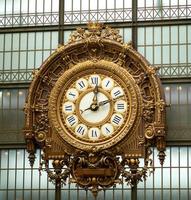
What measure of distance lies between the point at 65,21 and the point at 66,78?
204 cm

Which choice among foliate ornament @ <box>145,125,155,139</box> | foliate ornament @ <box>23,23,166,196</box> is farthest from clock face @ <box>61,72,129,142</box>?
foliate ornament @ <box>145,125,155,139</box>

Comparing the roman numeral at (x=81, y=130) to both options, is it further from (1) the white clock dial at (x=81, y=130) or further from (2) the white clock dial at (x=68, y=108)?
(2) the white clock dial at (x=68, y=108)

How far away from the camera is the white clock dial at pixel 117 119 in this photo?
89.6ft

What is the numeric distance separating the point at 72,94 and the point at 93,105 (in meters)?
0.79

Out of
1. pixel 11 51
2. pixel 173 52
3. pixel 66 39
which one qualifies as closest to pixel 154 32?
pixel 173 52

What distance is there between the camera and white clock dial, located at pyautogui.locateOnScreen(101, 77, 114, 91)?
27500 mm

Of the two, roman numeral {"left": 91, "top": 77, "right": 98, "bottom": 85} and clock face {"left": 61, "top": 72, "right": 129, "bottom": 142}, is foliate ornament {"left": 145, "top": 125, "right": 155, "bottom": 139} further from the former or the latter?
roman numeral {"left": 91, "top": 77, "right": 98, "bottom": 85}

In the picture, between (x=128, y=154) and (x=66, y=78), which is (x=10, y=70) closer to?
(x=66, y=78)

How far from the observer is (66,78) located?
27703 millimetres

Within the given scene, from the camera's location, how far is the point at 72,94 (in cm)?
2770

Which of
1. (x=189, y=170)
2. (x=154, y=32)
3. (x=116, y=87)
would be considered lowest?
(x=189, y=170)

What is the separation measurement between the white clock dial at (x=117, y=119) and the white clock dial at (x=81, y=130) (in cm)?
84

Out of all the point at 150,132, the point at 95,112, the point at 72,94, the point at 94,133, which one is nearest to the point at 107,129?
the point at 94,133

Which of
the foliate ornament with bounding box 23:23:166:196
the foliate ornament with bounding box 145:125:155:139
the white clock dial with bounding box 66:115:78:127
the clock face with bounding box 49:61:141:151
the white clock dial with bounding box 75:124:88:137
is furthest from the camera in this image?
the white clock dial with bounding box 66:115:78:127
